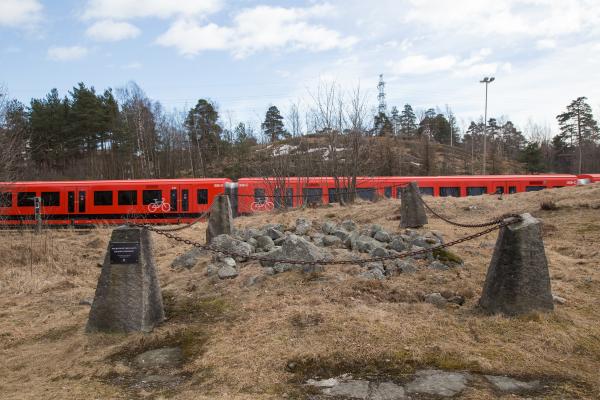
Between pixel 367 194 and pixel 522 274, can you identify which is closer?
pixel 522 274

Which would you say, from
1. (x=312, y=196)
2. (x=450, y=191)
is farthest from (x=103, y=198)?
(x=450, y=191)

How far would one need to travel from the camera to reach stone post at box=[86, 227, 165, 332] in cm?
517

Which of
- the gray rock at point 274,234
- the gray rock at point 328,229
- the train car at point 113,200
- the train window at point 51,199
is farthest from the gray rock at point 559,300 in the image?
the train window at point 51,199

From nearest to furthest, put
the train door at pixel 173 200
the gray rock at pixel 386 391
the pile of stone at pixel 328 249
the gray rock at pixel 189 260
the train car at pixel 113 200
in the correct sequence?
the gray rock at pixel 386 391 → the pile of stone at pixel 328 249 → the gray rock at pixel 189 260 → the train car at pixel 113 200 → the train door at pixel 173 200

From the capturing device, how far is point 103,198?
70.9 feet

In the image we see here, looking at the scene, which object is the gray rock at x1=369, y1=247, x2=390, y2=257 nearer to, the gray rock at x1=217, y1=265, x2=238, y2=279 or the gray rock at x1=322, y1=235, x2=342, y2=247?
the gray rock at x1=322, y1=235, x2=342, y2=247

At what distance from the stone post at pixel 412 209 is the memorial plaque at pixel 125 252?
7155 millimetres

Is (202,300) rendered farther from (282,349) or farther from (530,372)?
(530,372)

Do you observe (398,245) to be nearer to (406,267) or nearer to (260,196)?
(406,267)

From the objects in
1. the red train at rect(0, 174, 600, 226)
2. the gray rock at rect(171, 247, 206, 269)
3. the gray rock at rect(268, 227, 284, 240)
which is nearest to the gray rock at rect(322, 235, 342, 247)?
the gray rock at rect(268, 227, 284, 240)

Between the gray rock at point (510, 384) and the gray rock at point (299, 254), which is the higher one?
the gray rock at point (299, 254)

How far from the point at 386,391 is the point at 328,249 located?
13.4ft

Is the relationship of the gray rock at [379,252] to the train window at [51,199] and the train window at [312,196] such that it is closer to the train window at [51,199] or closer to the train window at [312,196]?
the train window at [312,196]

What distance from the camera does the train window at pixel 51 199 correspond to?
70.9ft
